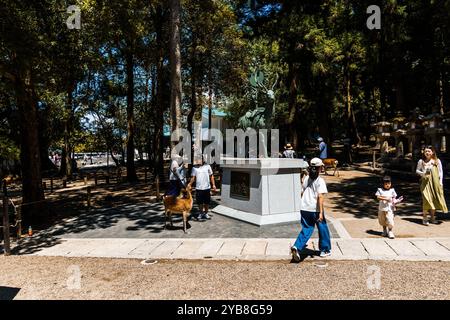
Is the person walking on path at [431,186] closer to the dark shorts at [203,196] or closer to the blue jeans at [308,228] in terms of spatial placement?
the blue jeans at [308,228]

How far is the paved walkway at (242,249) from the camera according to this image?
6996 mm

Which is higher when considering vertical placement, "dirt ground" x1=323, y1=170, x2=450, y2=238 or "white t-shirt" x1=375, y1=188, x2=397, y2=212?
"white t-shirt" x1=375, y1=188, x2=397, y2=212

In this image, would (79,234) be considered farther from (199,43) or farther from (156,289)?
(199,43)

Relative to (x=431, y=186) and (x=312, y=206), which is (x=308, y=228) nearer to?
(x=312, y=206)

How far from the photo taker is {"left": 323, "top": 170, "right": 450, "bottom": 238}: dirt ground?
8.65 metres

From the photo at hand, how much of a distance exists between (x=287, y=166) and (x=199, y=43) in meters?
14.2

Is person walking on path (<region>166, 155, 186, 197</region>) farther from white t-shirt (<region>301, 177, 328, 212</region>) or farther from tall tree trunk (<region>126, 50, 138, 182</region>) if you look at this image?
tall tree trunk (<region>126, 50, 138, 182</region>)

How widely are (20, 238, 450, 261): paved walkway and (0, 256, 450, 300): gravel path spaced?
0.36 m

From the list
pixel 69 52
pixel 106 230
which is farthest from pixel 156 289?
pixel 69 52

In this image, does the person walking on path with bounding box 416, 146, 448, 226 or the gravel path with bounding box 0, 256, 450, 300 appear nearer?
the gravel path with bounding box 0, 256, 450, 300

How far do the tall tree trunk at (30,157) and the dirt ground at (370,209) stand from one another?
32.3 ft

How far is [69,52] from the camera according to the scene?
12648 millimetres

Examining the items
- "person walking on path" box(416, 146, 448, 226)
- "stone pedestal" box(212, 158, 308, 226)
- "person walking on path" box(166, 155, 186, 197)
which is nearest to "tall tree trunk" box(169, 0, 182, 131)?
"person walking on path" box(166, 155, 186, 197)

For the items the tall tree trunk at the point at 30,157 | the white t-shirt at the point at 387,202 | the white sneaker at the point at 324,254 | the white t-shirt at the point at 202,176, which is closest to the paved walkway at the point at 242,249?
the white sneaker at the point at 324,254
